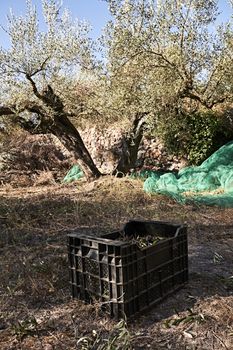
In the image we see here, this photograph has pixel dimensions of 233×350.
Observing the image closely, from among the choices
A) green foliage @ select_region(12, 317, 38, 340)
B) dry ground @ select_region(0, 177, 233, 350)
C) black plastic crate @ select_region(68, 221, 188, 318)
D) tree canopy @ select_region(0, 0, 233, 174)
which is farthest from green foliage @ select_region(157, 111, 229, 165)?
green foliage @ select_region(12, 317, 38, 340)

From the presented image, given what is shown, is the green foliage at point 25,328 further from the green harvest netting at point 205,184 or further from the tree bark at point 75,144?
the tree bark at point 75,144

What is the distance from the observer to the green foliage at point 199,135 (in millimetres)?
9508

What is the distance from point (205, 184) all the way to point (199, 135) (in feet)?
8.28

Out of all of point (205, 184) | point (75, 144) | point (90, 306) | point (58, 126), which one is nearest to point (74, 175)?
point (75, 144)

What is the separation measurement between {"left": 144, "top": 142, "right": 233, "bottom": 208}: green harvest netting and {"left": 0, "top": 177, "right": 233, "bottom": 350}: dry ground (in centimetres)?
51

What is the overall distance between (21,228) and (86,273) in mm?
2460

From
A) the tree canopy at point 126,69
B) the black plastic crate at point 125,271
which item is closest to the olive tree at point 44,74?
the tree canopy at point 126,69

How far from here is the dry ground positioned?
237cm

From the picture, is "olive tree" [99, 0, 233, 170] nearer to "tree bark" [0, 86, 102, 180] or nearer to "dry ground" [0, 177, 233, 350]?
"tree bark" [0, 86, 102, 180]

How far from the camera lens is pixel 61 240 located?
455 cm

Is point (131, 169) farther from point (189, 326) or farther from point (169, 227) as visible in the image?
point (189, 326)

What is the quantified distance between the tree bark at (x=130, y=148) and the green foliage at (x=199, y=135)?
571 mm

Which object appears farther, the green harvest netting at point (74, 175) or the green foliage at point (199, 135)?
the green harvest netting at point (74, 175)

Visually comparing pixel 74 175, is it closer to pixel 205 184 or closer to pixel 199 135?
pixel 199 135
